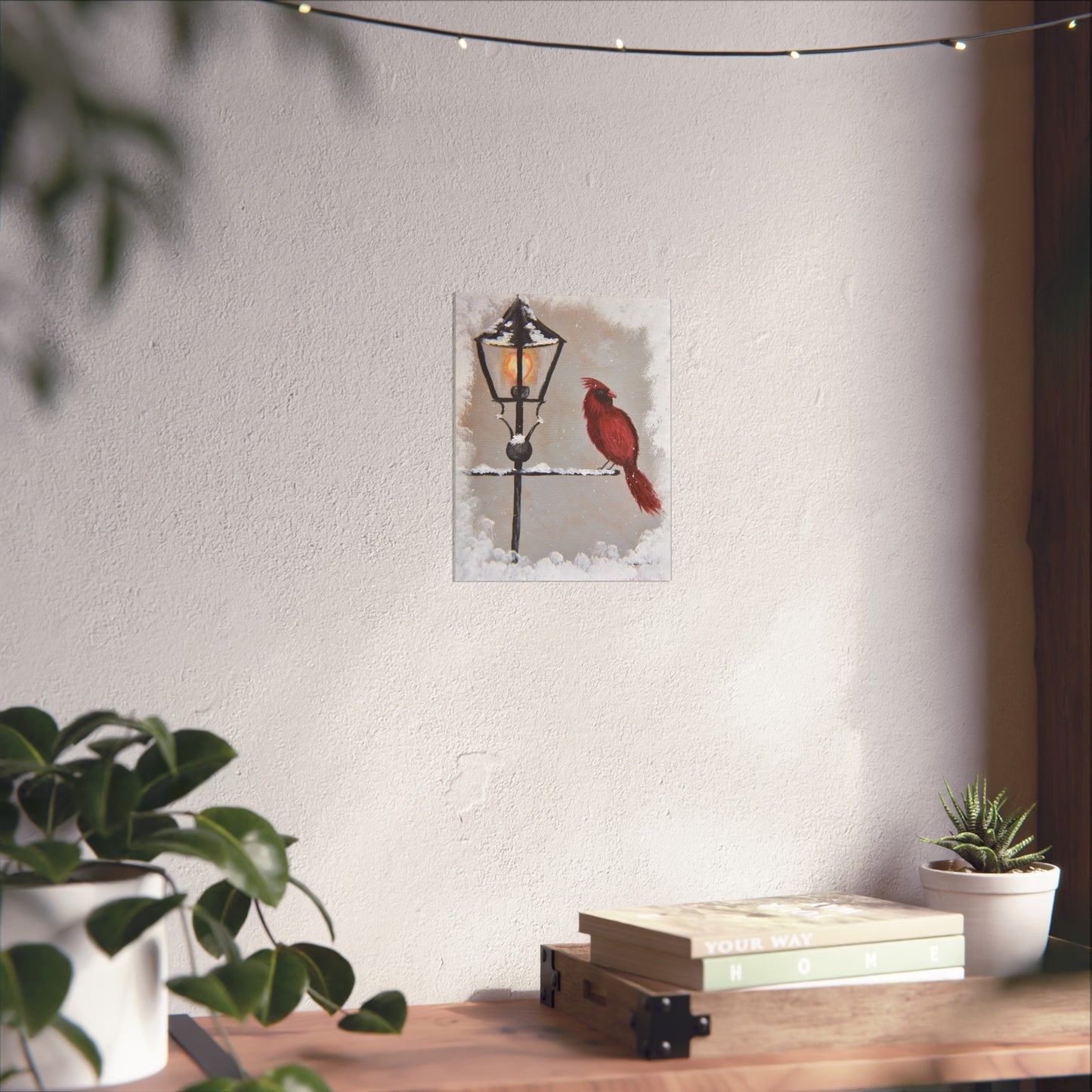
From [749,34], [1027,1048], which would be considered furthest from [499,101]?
[1027,1048]

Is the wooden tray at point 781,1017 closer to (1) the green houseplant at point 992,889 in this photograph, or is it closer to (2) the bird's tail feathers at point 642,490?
(1) the green houseplant at point 992,889

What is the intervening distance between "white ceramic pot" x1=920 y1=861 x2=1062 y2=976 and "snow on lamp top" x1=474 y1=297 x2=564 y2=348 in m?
0.80

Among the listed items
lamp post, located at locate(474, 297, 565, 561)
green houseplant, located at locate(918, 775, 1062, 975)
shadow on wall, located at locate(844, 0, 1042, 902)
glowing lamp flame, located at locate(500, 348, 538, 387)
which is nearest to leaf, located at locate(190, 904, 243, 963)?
lamp post, located at locate(474, 297, 565, 561)

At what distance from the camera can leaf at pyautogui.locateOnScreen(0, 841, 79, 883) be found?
90cm

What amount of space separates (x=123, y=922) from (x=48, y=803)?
142 mm

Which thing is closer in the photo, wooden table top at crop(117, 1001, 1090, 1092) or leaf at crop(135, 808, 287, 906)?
leaf at crop(135, 808, 287, 906)

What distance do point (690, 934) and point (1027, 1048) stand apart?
333 mm

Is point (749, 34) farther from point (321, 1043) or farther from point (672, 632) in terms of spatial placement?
point (321, 1043)

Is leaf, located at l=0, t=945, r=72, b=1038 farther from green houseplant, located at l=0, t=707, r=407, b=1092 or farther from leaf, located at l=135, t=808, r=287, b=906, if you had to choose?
leaf, located at l=135, t=808, r=287, b=906

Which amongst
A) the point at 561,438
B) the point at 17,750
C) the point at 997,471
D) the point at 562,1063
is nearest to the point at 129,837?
the point at 17,750

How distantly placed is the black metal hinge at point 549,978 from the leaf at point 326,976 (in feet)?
0.92

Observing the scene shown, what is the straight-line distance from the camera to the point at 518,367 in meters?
1.45

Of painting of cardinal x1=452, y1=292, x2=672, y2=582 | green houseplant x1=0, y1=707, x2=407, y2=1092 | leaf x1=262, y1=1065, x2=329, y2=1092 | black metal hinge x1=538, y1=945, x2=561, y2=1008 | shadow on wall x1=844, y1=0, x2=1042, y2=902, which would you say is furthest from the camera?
shadow on wall x1=844, y1=0, x2=1042, y2=902

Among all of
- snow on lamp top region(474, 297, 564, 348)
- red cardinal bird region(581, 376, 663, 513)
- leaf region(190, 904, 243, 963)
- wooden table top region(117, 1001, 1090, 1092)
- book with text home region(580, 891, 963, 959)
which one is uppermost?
snow on lamp top region(474, 297, 564, 348)
